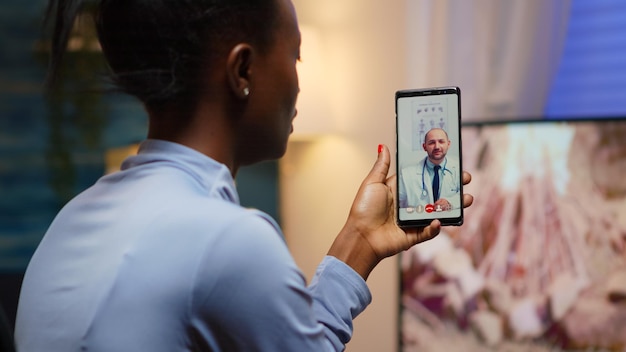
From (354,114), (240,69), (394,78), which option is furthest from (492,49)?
(240,69)

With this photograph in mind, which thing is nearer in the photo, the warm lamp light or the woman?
the woman

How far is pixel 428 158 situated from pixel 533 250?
0.80 m

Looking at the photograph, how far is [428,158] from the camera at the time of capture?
63 cm

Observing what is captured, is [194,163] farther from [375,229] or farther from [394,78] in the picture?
[394,78]

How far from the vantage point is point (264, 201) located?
64.8 inches

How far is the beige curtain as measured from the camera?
1332 mm

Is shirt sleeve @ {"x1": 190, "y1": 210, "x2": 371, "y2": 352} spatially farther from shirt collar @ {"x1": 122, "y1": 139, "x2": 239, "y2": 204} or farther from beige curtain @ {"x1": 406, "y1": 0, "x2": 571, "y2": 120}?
beige curtain @ {"x1": 406, "y1": 0, "x2": 571, "y2": 120}

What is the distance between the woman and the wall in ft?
2.53

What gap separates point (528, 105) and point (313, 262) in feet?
1.70

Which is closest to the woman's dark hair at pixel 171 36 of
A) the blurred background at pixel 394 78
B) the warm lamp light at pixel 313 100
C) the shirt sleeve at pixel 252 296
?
the shirt sleeve at pixel 252 296

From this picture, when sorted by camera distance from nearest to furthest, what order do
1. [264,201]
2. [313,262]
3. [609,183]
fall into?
[313,262] < [609,183] < [264,201]

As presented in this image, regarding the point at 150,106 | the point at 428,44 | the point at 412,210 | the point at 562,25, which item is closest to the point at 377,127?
the point at 428,44

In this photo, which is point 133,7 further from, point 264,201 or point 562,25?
point 264,201

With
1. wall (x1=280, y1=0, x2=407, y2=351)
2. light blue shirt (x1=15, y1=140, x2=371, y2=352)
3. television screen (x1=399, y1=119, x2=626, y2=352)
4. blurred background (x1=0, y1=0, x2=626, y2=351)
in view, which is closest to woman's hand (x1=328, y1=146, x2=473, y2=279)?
light blue shirt (x1=15, y1=140, x2=371, y2=352)
